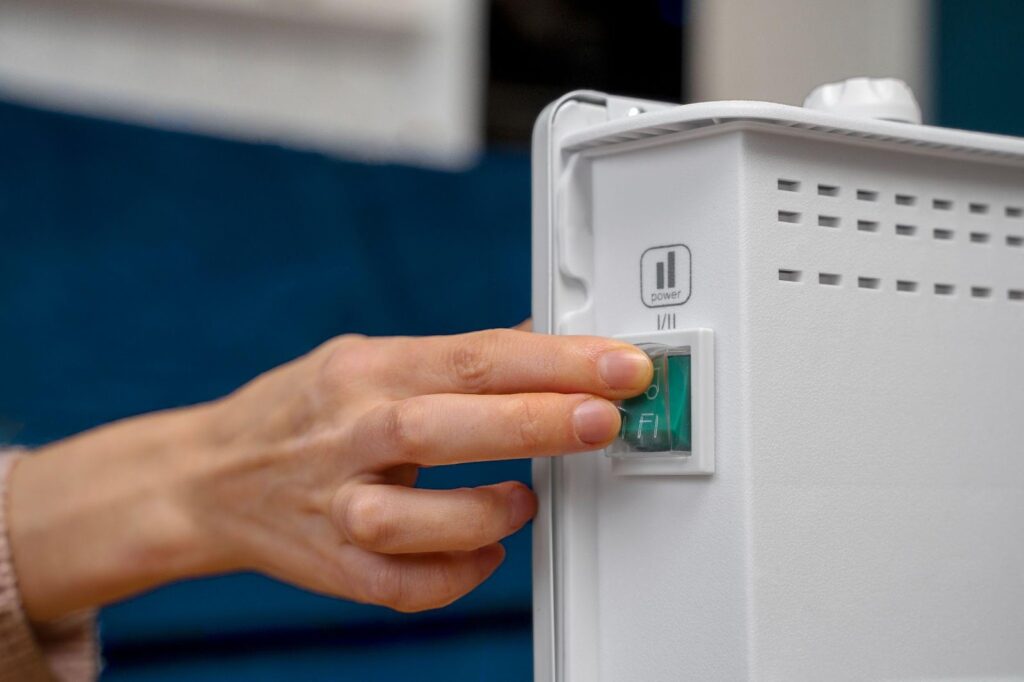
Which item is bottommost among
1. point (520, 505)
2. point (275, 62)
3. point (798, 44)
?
point (520, 505)

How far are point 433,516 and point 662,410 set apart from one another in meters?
0.11

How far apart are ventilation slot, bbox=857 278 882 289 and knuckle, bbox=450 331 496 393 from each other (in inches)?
6.3

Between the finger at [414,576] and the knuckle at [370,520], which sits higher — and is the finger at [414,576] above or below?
below

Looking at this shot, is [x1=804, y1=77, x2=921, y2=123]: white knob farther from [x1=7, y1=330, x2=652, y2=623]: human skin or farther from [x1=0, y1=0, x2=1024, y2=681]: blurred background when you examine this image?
[x1=0, y1=0, x2=1024, y2=681]: blurred background

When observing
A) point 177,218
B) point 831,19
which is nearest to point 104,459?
point 177,218

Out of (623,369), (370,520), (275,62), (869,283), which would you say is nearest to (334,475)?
(370,520)

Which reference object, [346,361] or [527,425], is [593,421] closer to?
[527,425]

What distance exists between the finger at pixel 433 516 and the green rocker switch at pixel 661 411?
6 cm

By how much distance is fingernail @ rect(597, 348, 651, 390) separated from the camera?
480mm

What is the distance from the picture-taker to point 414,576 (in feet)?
1.80

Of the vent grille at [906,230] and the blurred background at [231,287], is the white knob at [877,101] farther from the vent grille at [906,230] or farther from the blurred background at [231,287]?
the blurred background at [231,287]

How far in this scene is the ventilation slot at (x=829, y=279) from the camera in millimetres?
487

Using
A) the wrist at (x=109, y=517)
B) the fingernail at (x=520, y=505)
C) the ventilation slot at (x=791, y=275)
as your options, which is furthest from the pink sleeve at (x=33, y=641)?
the ventilation slot at (x=791, y=275)

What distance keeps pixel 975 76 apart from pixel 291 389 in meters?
2.00
